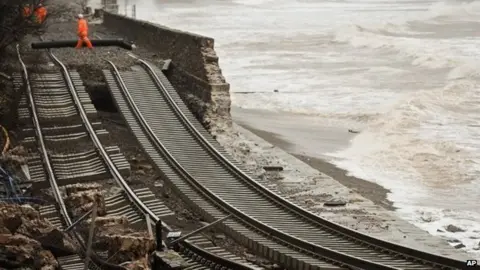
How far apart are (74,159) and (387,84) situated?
22166mm

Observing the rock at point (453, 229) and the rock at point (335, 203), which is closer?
the rock at point (335, 203)

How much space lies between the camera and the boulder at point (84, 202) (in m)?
11.9

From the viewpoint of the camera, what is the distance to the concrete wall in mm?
18562

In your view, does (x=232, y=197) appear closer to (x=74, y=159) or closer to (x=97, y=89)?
(x=74, y=159)

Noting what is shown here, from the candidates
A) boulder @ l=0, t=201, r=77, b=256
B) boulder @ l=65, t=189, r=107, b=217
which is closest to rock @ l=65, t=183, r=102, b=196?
boulder @ l=65, t=189, r=107, b=217

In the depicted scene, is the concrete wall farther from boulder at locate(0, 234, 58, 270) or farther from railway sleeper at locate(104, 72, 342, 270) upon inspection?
boulder at locate(0, 234, 58, 270)

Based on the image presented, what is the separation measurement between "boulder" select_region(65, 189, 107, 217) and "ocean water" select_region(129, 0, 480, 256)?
6.34m

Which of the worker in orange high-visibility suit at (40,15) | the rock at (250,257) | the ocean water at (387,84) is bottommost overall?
the ocean water at (387,84)

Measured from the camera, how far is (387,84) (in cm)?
3409

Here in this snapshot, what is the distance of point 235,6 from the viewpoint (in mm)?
91875

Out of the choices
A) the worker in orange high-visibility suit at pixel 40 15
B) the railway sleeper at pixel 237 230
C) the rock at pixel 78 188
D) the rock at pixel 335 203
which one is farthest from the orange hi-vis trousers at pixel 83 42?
the rock at pixel 335 203

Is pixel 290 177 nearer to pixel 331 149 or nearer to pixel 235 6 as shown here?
pixel 331 149

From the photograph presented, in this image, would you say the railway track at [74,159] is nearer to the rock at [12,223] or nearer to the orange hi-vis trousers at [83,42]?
the rock at [12,223]

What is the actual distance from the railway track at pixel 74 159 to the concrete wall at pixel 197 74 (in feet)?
9.43
